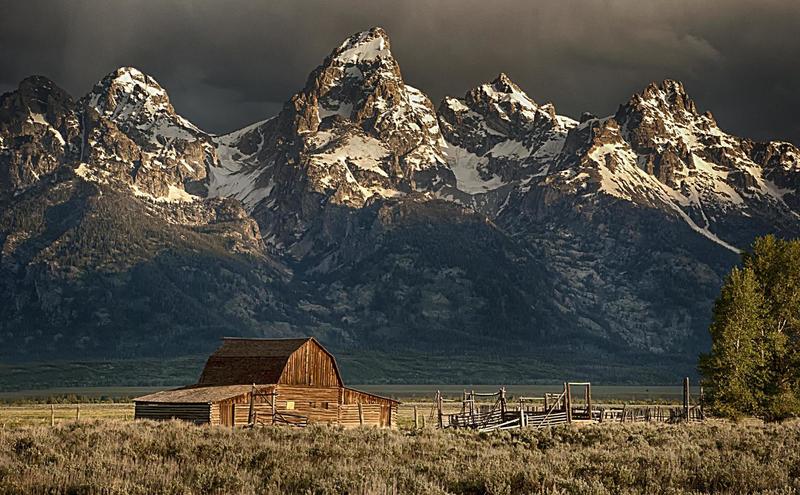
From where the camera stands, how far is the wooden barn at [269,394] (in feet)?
207

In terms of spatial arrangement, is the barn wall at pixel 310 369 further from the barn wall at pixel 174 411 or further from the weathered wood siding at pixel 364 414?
the barn wall at pixel 174 411

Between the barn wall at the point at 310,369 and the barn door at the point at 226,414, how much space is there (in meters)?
6.23

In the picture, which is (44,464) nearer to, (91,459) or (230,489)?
(91,459)

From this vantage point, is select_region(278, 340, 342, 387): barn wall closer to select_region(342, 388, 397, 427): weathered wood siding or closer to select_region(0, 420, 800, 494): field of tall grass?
select_region(342, 388, 397, 427): weathered wood siding

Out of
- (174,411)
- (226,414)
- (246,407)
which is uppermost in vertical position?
(246,407)

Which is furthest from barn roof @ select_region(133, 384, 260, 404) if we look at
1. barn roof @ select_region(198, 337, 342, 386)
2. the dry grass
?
the dry grass

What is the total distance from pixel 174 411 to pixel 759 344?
115ft

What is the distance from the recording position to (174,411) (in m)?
64.0

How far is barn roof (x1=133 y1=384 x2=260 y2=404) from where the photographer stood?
62.7 meters

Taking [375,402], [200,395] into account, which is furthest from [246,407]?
[375,402]

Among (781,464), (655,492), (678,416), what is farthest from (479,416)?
(655,492)

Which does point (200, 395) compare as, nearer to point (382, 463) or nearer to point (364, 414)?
point (364, 414)

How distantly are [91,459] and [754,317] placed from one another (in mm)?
43350

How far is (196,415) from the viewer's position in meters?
62.5
